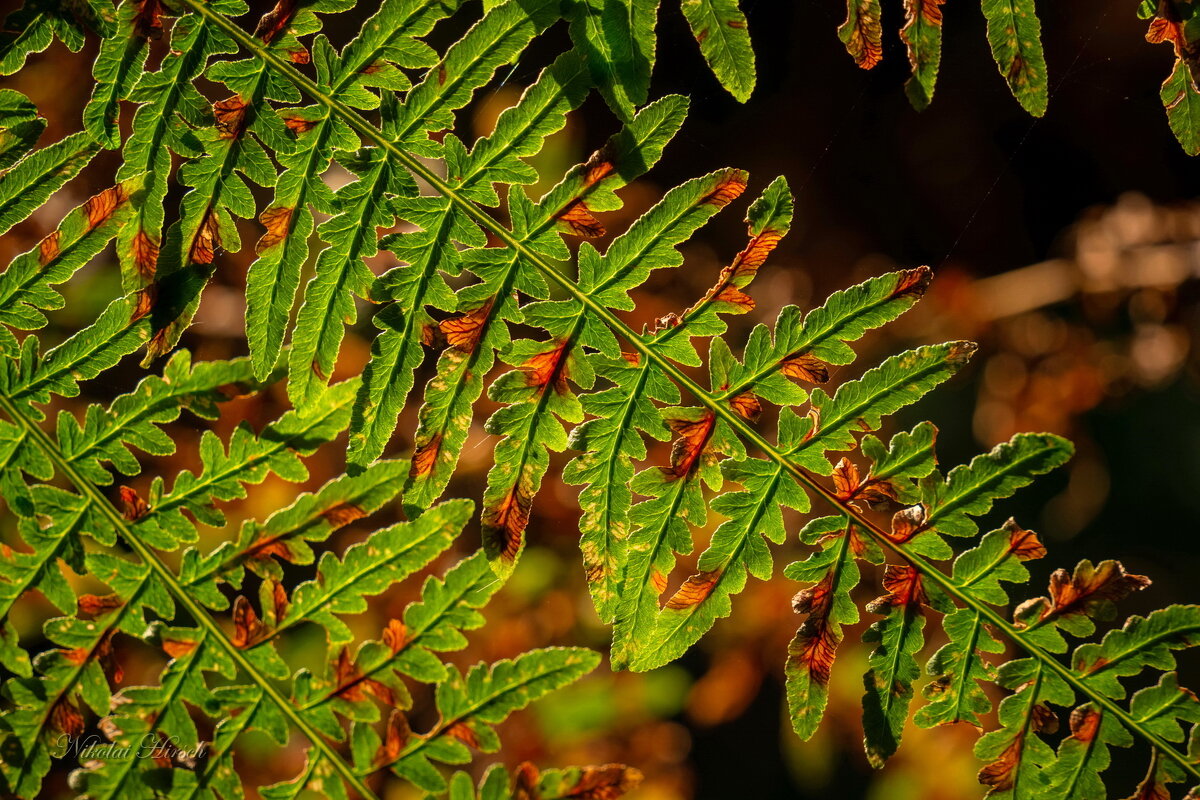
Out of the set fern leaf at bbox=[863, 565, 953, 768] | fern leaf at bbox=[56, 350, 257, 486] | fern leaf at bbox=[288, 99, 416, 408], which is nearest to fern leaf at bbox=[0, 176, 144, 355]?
fern leaf at bbox=[56, 350, 257, 486]

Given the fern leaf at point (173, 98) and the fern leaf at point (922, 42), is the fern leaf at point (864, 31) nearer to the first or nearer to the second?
the fern leaf at point (922, 42)

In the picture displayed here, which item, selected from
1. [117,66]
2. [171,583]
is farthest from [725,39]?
[171,583]

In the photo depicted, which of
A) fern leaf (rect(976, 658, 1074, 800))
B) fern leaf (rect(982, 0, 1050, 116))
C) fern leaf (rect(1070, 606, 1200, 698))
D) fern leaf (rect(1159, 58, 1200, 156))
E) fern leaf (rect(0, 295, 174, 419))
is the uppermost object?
fern leaf (rect(0, 295, 174, 419))

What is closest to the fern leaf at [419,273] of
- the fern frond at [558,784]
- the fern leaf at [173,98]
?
the fern leaf at [173,98]

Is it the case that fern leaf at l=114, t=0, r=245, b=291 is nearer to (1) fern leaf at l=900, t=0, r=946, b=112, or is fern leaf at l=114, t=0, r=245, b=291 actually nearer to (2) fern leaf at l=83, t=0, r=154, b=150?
(2) fern leaf at l=83, t=0, r=154, b=150

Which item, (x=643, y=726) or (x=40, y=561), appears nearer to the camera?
(x=40, y=561)

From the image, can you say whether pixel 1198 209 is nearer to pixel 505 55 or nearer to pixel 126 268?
pixel 505 55

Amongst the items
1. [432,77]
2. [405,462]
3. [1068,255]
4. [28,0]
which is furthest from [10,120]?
[1068,255]
